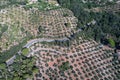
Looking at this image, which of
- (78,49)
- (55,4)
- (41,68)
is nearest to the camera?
(41,68)

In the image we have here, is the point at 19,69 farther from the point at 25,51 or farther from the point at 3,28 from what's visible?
the point at 3,28

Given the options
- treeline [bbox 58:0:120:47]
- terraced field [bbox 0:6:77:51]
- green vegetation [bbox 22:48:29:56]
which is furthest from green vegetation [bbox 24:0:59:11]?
green vegetation [bbox 22:48:29:56]

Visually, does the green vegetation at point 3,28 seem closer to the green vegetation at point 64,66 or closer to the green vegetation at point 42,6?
the green vegetation at point 42,6

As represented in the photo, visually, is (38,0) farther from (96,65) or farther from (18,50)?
(96,65)

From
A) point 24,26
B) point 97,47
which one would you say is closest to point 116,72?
point 97,47

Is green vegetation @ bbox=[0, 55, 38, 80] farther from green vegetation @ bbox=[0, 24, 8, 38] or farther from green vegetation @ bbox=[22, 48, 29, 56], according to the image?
green vegetation @ bbox=[0, 24, 8, 38]

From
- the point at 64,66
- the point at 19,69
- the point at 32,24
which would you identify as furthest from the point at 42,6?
the point at 19,69

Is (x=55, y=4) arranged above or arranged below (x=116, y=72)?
above

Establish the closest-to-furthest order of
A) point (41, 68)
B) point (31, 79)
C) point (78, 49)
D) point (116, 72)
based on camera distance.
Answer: point (31, 79) → point (41, 68) → point (116, 72) → point (78, 49)

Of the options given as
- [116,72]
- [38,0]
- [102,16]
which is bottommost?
[116,72]
